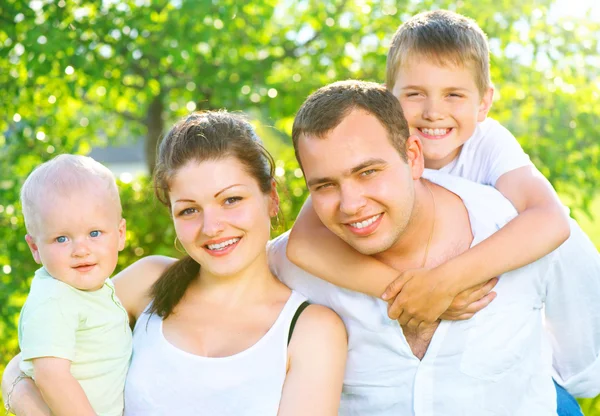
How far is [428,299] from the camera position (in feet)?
8.99

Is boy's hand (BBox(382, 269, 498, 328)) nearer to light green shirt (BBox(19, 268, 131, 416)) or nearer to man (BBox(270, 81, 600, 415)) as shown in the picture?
man (BBox(270, 81, 600, 415))

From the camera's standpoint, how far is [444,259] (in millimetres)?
2938

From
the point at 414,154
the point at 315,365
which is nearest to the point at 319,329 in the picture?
the point at 315,365

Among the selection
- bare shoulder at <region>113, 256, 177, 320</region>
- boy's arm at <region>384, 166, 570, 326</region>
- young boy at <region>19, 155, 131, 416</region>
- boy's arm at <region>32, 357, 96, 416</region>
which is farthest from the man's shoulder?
boy's arm at <region>32, 357, 96, 416</region>

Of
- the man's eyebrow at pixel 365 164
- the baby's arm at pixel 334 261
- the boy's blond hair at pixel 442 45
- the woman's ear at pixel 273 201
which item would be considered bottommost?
the baby's arm at pixel 334 261

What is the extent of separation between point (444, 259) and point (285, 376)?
734 mm

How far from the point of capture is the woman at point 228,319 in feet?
9.26

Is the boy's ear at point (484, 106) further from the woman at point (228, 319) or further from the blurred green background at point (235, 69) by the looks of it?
the blurred green background at point (235, 69)

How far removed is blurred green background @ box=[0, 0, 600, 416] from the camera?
489cm

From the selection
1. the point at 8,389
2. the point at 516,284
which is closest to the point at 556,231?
the point at 516,284

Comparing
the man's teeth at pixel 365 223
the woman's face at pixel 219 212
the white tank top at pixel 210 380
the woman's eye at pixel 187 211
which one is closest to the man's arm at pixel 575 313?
the man's teeth at pixel 365 223

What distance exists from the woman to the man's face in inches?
10.9

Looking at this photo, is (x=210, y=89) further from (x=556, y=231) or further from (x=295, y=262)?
(x=556, y=231)

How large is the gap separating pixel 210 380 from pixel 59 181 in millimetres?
889
